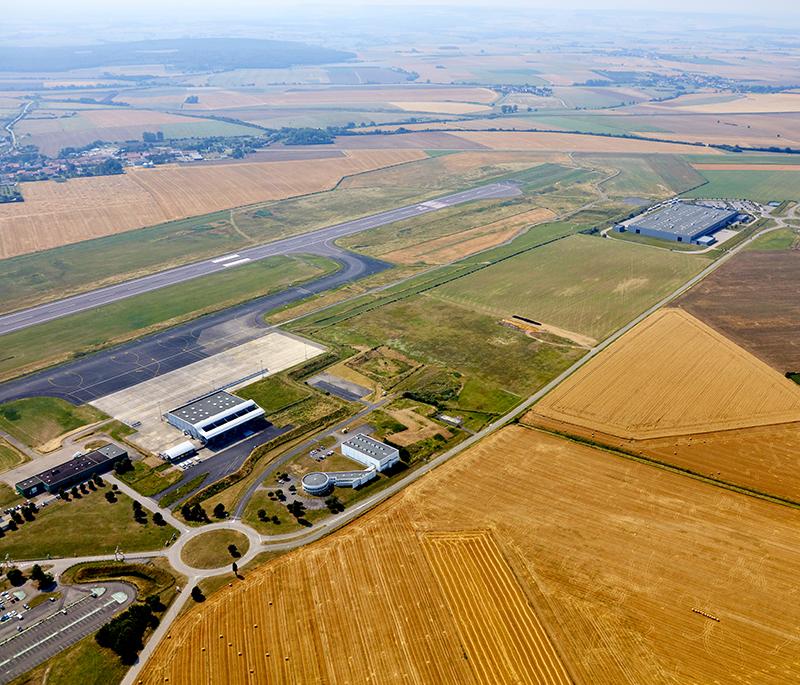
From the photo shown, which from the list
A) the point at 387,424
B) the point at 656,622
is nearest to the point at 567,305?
the point at 387,424

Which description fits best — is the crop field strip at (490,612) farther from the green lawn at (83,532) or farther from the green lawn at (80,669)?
the green lawn at (83,532)

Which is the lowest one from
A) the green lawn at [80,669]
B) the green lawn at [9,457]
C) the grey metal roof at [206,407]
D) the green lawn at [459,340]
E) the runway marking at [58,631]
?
the runway marking at [58,631]

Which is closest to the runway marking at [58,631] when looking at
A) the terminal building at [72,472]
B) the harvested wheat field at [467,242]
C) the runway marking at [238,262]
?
the terminal building at [72,472]

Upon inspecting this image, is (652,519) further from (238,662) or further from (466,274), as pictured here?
(466,274)

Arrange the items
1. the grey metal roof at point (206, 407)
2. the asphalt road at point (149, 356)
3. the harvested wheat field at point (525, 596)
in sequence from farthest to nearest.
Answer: the asphalt road at point (149, 356), the grey metal roof at point (206, 407), the harvested wheat field at point (525, 596)

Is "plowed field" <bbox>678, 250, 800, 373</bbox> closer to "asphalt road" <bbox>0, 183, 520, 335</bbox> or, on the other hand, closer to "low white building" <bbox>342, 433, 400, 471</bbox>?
"low white building" <bbox>342, 433, 400, 471</bbox>

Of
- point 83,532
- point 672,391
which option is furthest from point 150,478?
point 672,391

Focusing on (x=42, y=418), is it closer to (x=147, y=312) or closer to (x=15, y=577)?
(x=15, y=577)
